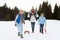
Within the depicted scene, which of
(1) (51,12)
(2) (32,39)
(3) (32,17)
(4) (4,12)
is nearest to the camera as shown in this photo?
(2) (32,39)

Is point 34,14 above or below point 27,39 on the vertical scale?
above

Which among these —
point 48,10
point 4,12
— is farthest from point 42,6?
point 4,12

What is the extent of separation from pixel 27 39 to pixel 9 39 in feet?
3.09

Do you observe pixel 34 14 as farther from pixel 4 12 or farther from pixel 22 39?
pixel 4 12

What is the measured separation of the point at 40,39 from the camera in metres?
12.9

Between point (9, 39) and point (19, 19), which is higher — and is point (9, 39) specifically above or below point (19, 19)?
A: below

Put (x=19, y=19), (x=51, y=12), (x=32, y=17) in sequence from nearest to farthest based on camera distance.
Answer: (x=19, y=19), (x=32, y=17), (x=51, y=12)

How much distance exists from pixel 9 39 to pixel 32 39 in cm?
120

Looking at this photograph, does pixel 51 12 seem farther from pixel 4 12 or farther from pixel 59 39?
pixel 59 39

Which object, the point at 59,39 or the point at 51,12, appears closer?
the point at 59,39

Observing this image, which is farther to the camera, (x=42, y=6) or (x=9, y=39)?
(x=42, y=6)

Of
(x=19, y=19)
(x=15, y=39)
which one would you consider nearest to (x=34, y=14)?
(x=19, y=19)

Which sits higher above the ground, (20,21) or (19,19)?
(19,19)

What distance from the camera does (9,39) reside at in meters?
12.9
